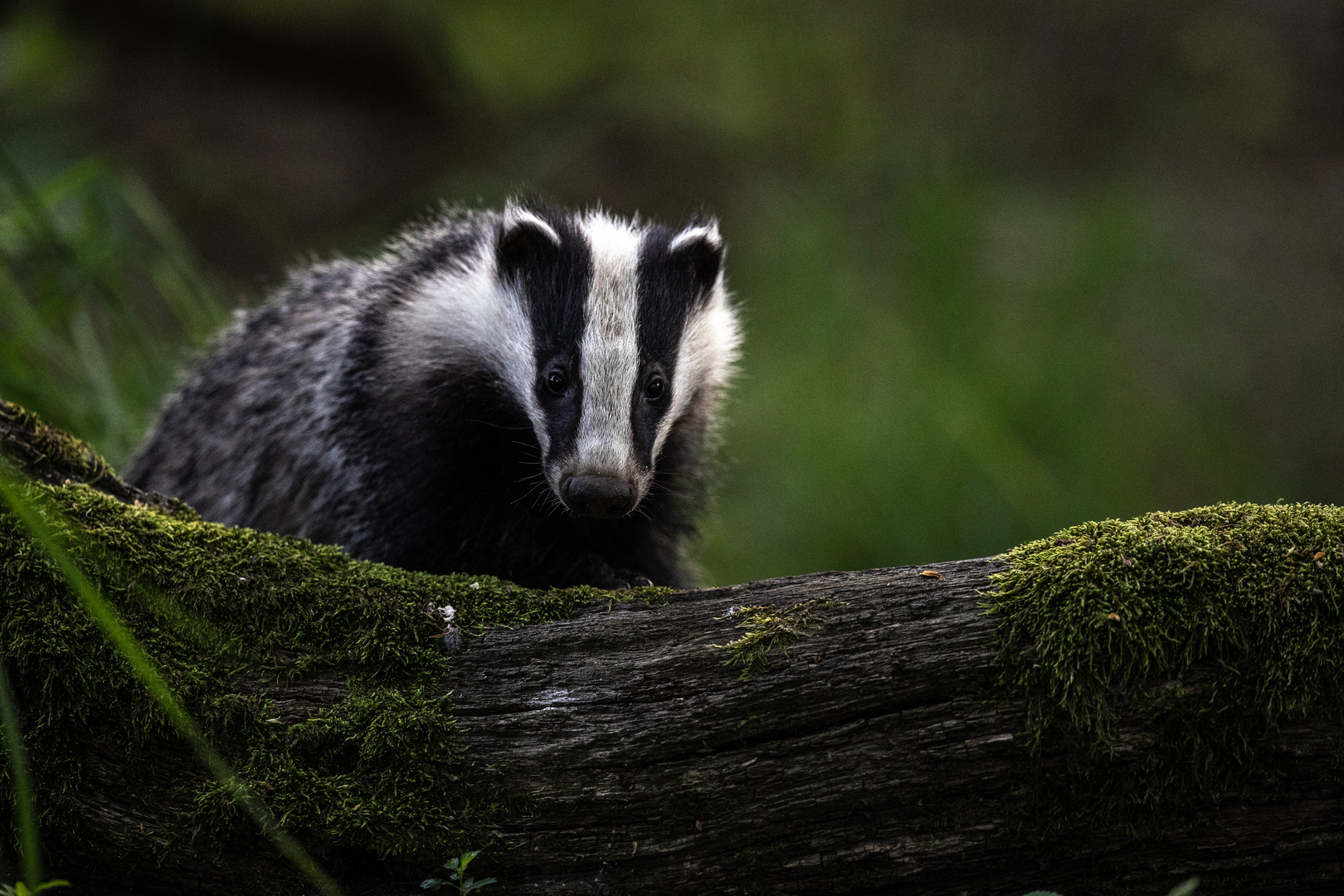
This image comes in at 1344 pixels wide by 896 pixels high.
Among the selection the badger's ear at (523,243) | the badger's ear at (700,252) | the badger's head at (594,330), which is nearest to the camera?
the badger's head at (594,330)

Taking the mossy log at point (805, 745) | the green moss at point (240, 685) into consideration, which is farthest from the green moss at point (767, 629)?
the green moss at point (240, 685)

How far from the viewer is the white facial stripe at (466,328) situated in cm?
305

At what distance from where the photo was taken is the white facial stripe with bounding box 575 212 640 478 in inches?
106

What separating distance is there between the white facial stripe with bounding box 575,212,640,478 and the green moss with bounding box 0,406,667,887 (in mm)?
460

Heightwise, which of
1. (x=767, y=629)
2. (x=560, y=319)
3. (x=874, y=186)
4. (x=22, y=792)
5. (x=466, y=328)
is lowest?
(x=22, y=792)

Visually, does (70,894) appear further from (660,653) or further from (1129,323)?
(1129,323)

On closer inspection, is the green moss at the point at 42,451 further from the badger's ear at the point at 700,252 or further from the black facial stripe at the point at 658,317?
the badger's ear at the point at 700,252

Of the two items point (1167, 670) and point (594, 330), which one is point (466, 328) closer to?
point (594, 330)

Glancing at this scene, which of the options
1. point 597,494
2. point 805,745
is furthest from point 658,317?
point 805,745

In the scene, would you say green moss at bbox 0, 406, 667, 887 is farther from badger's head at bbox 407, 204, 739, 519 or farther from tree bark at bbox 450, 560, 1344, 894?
badger's head at bbox 407, 204, 739, 519

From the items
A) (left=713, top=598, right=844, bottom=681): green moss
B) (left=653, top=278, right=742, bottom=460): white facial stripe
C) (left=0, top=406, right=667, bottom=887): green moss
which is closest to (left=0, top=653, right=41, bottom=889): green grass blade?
(left=0, top=406, right=667, bottom=887): green moss

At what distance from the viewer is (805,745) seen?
200 centimetres

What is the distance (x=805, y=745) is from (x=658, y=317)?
53.2 inches

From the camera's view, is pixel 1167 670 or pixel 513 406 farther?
pixel 513 406
